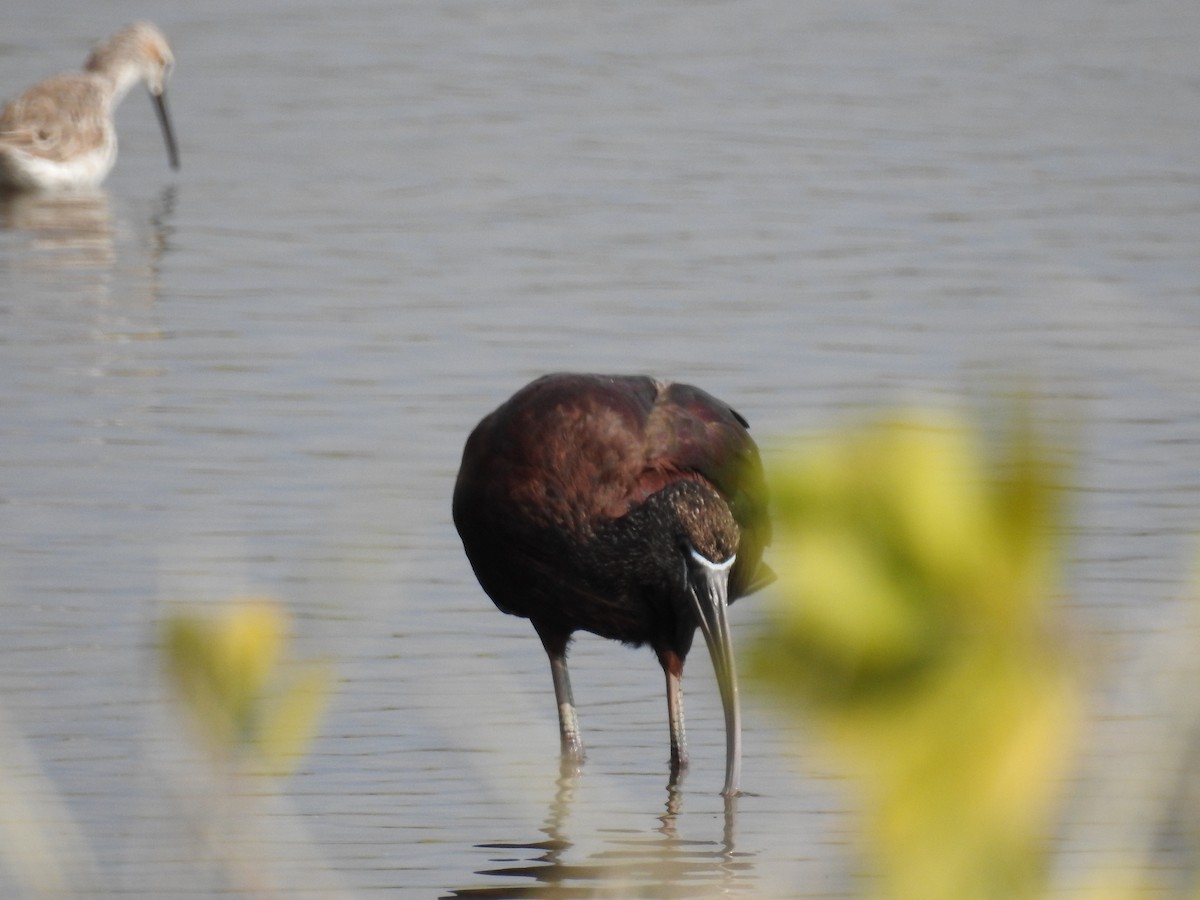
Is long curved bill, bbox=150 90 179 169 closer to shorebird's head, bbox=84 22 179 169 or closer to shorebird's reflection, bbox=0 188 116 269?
shorebird's head, bbox=84 22 179 169

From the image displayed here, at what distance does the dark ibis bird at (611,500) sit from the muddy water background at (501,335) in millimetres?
322

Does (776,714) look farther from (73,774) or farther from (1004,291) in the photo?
(1004,291)

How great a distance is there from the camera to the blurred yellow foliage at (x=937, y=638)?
96cm

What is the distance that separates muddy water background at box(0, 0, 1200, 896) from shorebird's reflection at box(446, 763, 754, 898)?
0.01m

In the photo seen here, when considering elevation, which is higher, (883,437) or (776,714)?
(883,437)

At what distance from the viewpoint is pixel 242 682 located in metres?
1.12

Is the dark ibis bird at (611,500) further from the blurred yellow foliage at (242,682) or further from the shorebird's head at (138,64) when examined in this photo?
the shorebird's head at (138,64)

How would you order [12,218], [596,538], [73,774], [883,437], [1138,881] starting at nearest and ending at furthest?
[883,437] < [1138,881] < [596,538] < [73,774] < [12,218]

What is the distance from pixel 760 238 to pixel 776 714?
38.9ft

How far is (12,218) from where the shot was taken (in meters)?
14.1

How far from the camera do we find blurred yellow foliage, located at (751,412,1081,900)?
96cm

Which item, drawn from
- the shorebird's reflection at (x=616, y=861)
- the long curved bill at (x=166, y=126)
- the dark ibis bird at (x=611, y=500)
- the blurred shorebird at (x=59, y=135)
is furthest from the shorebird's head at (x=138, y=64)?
the shorebird's reflection at (x=616, y=861)

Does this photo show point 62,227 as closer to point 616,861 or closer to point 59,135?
point 59,135

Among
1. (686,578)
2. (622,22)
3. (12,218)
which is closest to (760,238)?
(12,218)
